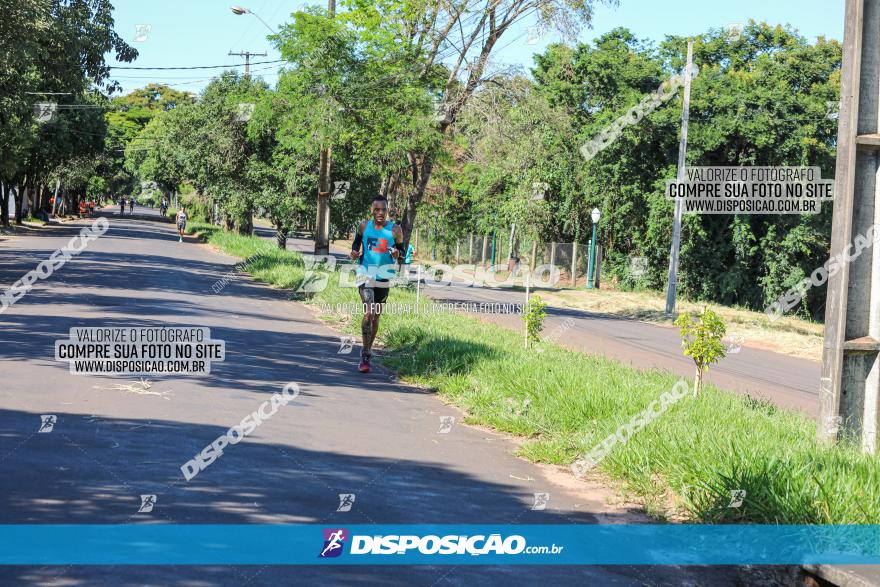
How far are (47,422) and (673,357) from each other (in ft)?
44.4

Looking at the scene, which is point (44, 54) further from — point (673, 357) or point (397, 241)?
point (673, 357)

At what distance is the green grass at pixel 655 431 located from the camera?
17.5 feet

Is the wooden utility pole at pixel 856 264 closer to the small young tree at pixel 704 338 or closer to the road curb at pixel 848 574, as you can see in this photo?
the small young tree at pixel 704 338

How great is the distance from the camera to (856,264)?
7.12 metres

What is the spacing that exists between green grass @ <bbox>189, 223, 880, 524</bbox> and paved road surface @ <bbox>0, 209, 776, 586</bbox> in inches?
14.5

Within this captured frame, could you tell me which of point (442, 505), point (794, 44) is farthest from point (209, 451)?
point (794, 44)

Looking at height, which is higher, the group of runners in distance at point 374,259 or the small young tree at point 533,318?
the group of runners in distance at point 374,259

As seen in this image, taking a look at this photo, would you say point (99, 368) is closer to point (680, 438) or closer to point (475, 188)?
point (680, 438)

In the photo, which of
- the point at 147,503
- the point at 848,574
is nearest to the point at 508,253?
the point at 147,503

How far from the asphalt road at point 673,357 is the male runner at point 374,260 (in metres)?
A: 4.28

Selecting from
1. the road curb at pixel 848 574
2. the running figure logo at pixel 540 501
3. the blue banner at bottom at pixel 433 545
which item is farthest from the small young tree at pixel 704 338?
the road curb at pixel 848 574

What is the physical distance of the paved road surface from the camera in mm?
4664

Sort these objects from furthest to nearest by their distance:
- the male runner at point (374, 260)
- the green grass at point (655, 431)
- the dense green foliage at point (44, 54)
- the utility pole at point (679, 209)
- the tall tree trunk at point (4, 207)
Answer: the tall tree trunk at point (4, 207) < the utility pole at point (679, 209) < the dense green foliage at point (44, 54) < the male runner at point (374, 260) < the green grass at point (655, 431)

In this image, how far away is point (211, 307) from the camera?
57.3 feet
